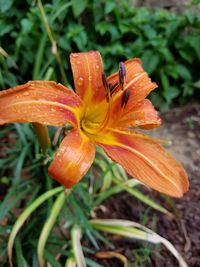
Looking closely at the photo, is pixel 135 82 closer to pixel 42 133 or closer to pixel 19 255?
pixel 42 133

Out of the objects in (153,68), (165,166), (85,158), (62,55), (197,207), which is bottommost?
(197,207)

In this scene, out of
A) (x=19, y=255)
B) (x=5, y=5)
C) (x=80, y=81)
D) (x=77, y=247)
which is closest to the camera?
(x=80, y=81)

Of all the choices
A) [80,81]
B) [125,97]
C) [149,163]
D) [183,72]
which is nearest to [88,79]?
[80,81]

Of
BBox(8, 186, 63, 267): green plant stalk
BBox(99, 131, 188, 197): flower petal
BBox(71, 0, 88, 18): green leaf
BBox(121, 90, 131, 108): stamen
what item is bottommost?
BBox(8, 186, 63, 267): green plant stalk

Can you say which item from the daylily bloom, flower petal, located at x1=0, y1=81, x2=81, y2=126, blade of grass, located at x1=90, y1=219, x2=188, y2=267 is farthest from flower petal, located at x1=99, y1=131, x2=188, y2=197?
blade of grass, located at x1=90, y1=219, x2=188, y2=267

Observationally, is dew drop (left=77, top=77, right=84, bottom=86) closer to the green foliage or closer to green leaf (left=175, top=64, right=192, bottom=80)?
the green foliage

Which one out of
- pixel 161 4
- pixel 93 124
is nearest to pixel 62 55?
pixel 161 4

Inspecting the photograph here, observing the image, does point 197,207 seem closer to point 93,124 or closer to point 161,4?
point 93,124

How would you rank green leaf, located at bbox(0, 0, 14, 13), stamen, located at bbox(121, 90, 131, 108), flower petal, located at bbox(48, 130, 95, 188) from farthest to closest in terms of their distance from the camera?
green leaf, located at bbox(0, 0, 14, 13) → stamen, located at bbox(121, 90, 131, 108) → flower petal, located at bbox(48, 130, 95, 188)
